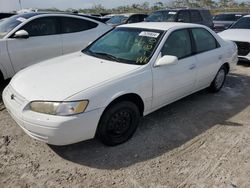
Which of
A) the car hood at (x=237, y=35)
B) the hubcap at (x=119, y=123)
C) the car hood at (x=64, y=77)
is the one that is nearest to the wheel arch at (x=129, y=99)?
the hubcap at (x=119, y=123)

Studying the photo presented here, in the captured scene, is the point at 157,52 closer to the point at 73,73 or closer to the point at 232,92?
the point at 73,73

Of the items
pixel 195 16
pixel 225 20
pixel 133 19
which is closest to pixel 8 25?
pixel 195 16

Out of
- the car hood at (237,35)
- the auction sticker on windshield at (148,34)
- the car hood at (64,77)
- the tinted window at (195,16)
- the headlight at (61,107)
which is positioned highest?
the auction sticker on windshield at (148,34)

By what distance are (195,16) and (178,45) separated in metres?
8.55

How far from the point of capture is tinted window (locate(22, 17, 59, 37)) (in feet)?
19.0

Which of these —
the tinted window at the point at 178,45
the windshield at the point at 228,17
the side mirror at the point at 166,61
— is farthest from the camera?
the windshield at the point at 228,17

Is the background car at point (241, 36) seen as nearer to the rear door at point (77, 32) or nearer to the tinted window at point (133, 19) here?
the rear door at point (77, 32)

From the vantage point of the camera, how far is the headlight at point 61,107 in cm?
303

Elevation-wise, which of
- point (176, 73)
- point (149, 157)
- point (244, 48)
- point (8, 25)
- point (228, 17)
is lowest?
point (228, 17)

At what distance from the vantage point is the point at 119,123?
3.61 meters

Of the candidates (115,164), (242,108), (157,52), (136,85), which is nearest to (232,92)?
(242,108)

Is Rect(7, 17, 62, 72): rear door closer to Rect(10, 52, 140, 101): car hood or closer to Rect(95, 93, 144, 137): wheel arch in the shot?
Rect(10, 52, 140, 101): car hood

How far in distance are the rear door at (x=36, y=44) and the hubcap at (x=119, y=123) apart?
3008 mm

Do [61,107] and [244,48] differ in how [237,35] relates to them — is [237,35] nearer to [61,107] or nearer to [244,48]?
[244,48]
